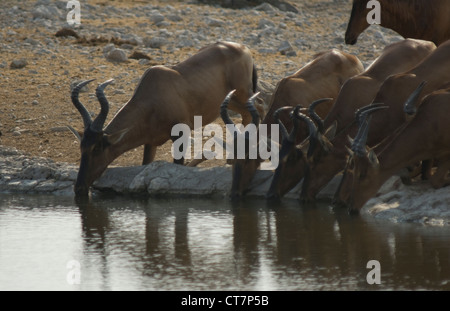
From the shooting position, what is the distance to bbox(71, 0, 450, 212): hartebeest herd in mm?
10234

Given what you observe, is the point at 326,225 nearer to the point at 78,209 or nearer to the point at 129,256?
the point at 129,256

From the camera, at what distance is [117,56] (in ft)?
61.3

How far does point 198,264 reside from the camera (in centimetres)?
830

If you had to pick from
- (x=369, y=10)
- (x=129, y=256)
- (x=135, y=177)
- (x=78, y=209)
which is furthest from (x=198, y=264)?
(x=369, y=10)

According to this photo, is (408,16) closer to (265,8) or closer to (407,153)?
(407,153)

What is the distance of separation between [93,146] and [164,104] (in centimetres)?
109

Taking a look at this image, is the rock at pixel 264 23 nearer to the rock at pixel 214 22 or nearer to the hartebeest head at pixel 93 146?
the rock at pixel 214 22

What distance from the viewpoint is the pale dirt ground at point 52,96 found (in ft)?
45.0

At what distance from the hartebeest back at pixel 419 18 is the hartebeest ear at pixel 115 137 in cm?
394

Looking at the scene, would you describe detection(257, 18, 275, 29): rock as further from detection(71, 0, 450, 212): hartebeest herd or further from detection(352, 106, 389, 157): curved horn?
detection(352, 106, 389, 157): curved horn

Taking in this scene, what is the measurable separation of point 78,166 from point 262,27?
36.2 feet

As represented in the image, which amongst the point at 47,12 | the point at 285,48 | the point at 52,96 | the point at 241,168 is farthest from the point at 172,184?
the point at 47,12

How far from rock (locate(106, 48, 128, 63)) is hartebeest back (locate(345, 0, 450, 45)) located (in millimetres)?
6362

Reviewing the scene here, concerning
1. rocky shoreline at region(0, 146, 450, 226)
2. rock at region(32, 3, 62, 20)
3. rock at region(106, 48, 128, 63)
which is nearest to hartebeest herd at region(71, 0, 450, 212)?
rocky shoreline at region(0, 146, 450, 226)
